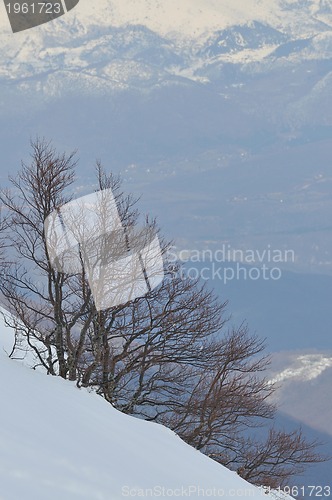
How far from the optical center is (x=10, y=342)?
23312 millimetres

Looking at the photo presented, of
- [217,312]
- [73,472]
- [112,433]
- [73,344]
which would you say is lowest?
[73,472]

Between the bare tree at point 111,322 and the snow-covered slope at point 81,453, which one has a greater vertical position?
the bare tree at point 111,322

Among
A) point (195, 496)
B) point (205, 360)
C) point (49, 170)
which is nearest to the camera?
point (195, 496)

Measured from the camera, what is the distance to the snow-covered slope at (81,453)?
9664mm

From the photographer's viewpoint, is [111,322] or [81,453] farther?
[111,322]

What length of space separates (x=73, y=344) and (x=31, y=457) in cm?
1055

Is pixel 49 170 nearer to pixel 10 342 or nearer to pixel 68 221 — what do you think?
pixel 68 221

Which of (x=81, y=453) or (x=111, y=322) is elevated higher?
(x=111, y=322)

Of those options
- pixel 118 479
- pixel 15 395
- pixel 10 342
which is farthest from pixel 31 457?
pixel 10 342

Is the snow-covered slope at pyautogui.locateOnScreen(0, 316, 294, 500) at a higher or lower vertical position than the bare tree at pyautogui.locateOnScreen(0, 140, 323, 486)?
lower

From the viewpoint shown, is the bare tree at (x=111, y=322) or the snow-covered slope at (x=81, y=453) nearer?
the snow-covered slope at (x=81, y=453)

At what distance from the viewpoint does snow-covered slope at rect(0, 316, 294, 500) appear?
31.7 ft

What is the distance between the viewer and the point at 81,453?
441 inches

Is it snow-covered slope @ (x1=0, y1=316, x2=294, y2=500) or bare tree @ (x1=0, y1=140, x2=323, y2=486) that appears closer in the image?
snow-covered slope @ (x1=0, y1=316, x2=294, y2=500)
